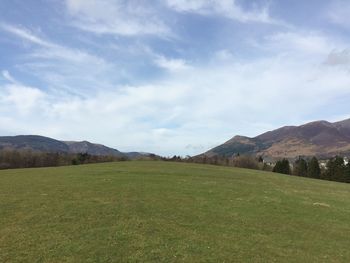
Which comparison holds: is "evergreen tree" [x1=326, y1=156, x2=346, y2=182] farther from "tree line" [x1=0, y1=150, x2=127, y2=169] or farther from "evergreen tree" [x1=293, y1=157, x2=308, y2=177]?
"tree line" [x1=0, y1=150, x2=127, y2=169]

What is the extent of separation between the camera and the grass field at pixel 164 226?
562 inches

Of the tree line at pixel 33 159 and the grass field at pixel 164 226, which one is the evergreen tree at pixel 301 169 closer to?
the tree line at pixel 33 159

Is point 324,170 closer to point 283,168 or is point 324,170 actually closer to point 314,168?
point 314,168

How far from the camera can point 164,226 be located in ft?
59.3

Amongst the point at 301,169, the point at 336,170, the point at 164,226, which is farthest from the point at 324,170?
the point at 164,226

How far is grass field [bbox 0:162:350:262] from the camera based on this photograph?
46.8 ft

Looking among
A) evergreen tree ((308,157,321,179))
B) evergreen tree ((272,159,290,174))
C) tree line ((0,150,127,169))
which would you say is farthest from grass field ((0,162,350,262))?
tree line ((0,150,127,169))

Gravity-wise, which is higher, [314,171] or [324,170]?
[324,170]

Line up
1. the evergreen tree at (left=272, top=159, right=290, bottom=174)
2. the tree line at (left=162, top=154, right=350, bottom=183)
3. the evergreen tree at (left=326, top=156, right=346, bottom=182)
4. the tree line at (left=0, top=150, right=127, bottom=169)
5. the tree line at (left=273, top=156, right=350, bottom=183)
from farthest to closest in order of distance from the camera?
the evergreen tree at (left=272, top=159, right=290, bottom=174) → the tree line at (left=0, top=150, right=127, bottom=169) → the tree line at (left=162, top=154, right=350, bottom=183) → the evergreen tree at (left=326, top=156, right=346, bottom=182) → the tree line at (left=273, top=156, right=350, bottom=183)

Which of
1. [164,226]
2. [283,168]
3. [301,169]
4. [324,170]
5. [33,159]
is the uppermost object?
[33,159]

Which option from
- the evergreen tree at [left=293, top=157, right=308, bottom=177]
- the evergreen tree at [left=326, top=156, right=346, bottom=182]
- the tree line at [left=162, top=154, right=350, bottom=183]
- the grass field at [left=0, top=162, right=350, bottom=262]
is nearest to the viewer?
the grass field at [left=0, top=162, right=350, bottom=262]

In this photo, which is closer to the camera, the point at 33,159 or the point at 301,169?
the point at 301,169

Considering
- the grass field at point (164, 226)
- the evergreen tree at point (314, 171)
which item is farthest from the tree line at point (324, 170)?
the grass field at point (164, 226)

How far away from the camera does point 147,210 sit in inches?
847
